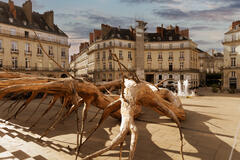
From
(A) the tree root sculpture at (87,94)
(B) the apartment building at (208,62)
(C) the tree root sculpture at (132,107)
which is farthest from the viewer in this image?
(B) the apartment building at (208,62)

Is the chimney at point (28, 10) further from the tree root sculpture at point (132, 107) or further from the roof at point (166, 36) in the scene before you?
the tree root sculpture at point (132, 107)

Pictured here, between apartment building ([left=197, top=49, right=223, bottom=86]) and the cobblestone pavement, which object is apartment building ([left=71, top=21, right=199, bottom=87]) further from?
the cobblestone pavement

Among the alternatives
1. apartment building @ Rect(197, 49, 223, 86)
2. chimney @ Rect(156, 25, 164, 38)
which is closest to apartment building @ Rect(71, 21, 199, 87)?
chimney @ Rect(156, 25, 164, 38)

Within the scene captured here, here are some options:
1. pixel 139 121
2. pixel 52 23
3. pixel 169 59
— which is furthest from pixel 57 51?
pixel 139 121

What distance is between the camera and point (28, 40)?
27.8 metres

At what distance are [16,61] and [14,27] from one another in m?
5.60

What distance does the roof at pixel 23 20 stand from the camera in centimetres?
2658

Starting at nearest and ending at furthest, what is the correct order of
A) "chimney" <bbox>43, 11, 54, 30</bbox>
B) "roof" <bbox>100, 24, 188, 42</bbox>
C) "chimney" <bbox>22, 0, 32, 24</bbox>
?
1. "chimney" <bbox>22, 0, 32, 24</bbox>
2. "chimney" <bbox>43, 11, 54, 30</bbox>
3. "roof" <bbox>100, 24, 188, 42</bbox>

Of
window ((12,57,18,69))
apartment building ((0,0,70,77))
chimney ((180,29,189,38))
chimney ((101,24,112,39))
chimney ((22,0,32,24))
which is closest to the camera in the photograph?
apartment building ((0,0,70,77))

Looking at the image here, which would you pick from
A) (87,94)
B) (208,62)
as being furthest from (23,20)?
(208,62)

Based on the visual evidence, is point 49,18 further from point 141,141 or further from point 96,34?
point 141,141

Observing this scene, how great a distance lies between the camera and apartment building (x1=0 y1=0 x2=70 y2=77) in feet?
84.2

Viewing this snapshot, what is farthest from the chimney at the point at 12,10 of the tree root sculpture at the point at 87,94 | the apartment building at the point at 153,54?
the tree root sculpture at the point at 87,94

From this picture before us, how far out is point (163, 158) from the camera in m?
4.05
